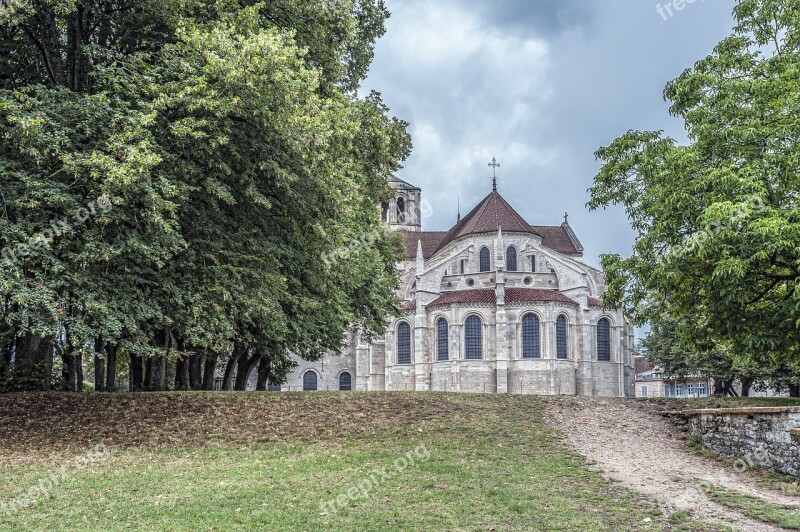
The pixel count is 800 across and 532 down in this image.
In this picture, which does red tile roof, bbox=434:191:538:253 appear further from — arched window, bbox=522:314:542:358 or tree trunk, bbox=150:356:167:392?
tree trunk, bbox=150:356:167:392

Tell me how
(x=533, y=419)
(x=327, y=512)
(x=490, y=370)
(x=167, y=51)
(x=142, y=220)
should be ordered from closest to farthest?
(x=327, y=512) → (x=142, y=220) → (x=167, y=51) → (x=533, y=419) → (x=490, y=370)

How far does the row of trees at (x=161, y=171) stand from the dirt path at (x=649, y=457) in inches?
309

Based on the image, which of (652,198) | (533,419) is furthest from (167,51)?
(533,419)

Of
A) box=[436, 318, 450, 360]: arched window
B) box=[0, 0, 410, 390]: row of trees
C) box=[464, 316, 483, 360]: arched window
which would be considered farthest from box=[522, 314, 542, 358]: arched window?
box=[0, 0, 410, 390]: row of trees

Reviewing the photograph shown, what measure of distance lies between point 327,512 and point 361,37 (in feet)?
58.1

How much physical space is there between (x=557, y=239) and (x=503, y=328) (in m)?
17.7

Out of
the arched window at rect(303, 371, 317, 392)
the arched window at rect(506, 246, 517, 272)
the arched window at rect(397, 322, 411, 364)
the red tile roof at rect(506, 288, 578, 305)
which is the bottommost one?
the arched window at rect(303, 371, 317, 392)

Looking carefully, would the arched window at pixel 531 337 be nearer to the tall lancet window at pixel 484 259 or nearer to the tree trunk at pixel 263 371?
the tall lancet window at pixel 484 259

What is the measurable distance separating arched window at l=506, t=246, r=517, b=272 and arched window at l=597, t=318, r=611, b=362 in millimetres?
7460

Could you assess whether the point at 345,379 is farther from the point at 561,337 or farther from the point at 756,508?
the point at 756,508

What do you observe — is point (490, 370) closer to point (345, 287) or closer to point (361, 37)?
point (345, 287)

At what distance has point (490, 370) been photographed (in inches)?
1880

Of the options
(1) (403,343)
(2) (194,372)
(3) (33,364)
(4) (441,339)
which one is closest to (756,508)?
(3) (33,364)

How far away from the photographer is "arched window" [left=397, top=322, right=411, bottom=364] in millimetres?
51562
